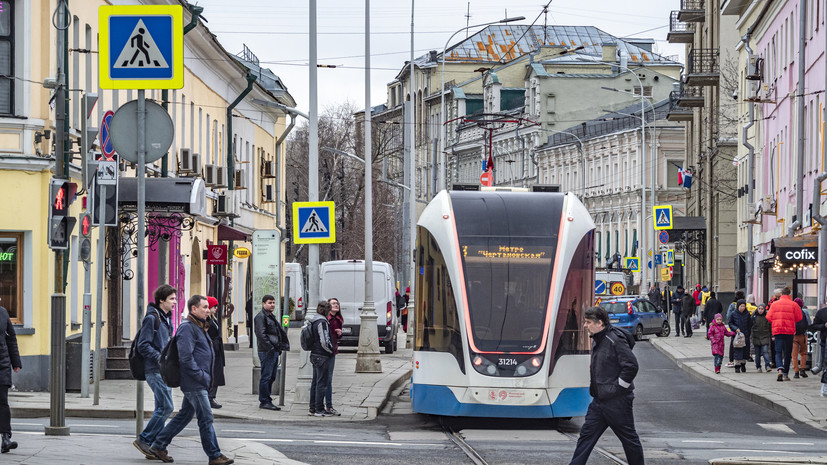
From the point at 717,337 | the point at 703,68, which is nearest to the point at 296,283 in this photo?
the point at 703,68

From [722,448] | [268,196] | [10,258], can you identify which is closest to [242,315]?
[268,196]

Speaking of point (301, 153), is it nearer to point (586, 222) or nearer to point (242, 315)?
point (242, 315)

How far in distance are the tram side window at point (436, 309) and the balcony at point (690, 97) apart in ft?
172

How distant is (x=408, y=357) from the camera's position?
3934cm

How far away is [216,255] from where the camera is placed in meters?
41.5

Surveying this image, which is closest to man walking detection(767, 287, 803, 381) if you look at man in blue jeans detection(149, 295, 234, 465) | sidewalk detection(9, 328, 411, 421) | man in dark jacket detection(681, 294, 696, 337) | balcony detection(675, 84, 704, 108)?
sidewalk detection(9, 328, 411, 421)

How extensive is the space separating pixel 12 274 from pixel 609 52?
9437 centimetres

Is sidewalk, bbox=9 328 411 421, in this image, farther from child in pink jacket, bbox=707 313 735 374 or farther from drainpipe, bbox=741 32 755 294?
drainpipe, bbox=741 32 755 294

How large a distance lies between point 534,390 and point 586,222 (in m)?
2.45

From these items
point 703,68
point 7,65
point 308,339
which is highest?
point 703,68

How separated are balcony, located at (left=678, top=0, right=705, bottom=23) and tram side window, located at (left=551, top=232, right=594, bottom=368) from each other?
54.1 meters

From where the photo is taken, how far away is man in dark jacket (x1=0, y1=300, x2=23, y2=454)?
1459cm

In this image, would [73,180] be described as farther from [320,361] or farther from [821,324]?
[821,324]

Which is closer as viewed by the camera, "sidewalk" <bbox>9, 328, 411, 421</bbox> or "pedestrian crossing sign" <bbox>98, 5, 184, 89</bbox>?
"pedestrian crossing sign" <bbox>98, 5, 184, 89</bbox>
